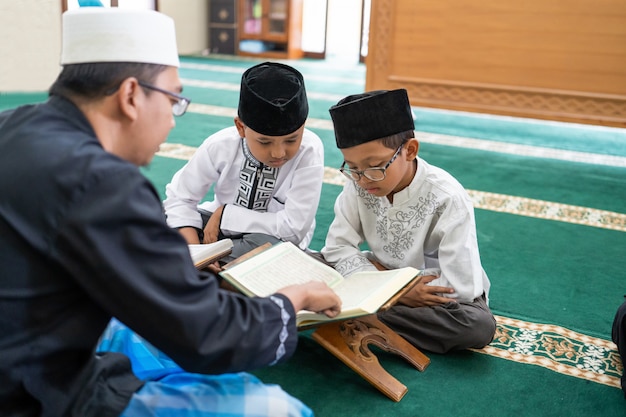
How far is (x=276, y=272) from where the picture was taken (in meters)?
1.48

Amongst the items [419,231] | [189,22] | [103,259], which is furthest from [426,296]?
[189,22]

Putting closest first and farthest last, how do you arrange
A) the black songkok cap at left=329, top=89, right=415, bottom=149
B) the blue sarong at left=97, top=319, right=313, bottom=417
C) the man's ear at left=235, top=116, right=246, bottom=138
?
the blue sarong at left=97, top=319, right=313, bottom=417
the black songkok cap at left=329, top=89, right=415, bottom=149
the man's ear at left=235, top=116, right=246, bottom=138

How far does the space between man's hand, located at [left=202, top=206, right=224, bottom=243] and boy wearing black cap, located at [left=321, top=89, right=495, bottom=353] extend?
1.60 ft

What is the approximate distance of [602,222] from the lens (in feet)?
10.1

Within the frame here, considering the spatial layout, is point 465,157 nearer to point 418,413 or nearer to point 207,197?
point 207,197

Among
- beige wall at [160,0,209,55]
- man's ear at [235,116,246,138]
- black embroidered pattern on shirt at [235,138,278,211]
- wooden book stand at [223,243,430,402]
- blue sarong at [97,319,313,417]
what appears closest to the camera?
blue sarong at [97,319,313,417]

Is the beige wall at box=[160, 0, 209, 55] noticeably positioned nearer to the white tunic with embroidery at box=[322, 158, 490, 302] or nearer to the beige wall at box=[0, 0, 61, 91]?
the beige wall at box=[0, 0, 61, 91]

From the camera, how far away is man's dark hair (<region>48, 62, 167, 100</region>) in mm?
1026

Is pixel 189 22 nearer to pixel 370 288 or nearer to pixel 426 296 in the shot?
pixel 426 296

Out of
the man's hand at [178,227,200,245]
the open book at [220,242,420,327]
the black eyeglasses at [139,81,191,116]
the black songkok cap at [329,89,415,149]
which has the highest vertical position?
the black eyeglasses at [139,81,191,116]

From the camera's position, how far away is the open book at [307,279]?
4.47ft

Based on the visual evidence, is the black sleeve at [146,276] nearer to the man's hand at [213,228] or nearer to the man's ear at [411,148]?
the man's ear at [411,148]

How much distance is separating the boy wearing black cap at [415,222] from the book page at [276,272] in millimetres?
359

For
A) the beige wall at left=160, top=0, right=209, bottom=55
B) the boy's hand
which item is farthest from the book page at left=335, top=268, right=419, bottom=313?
the beige wall at left=160, top=0, right=209, bottom=55
